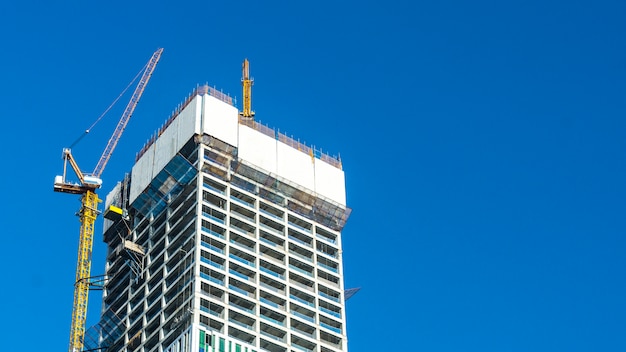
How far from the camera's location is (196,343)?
7746 inches

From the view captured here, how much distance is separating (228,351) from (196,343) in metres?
5.31

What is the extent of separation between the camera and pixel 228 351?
19962 cm
